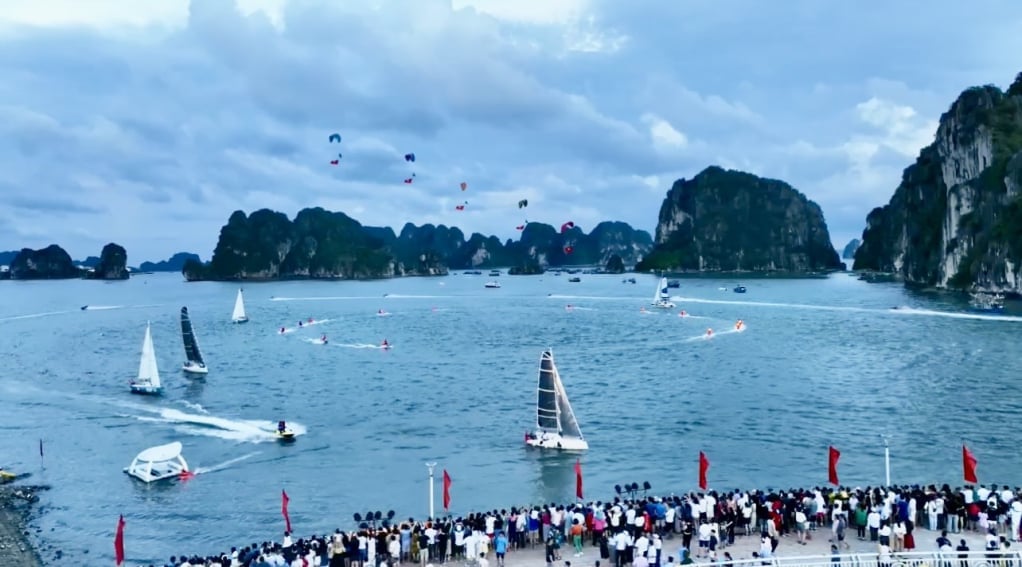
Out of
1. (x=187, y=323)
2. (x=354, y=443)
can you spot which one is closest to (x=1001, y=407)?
(x=354, y=443)

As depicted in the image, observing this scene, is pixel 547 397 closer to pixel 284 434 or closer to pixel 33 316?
pixel 284 434

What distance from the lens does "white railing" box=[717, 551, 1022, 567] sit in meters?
24.0

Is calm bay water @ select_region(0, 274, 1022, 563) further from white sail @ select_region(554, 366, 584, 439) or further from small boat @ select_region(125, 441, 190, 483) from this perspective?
white sail @ select_region(554, 366, 584, 439)

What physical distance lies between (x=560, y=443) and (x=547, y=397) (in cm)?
319

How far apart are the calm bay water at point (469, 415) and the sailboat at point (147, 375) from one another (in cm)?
168

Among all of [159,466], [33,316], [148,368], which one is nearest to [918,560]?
[159,466]

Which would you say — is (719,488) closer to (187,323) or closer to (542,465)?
(542,465)

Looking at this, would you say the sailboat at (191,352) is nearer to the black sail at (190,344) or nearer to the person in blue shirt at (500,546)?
the black sail at (190,344)

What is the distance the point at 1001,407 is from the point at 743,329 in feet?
194

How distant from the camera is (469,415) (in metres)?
64.8

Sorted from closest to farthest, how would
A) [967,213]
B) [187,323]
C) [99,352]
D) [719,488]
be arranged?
[719,488]
[187,323]
[99,352]
[967,213]

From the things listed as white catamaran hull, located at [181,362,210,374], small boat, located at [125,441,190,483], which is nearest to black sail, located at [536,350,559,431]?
small boat, located at [125,441,190,483]

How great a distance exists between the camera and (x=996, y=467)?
46531 millimetres

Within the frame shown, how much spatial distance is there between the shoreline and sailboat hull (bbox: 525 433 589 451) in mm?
27991
